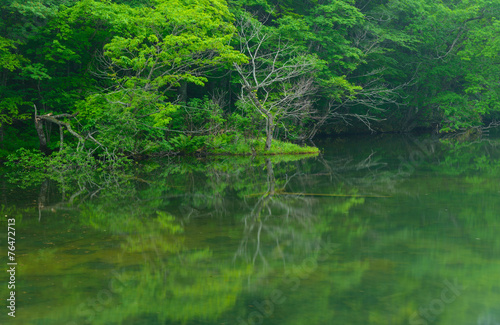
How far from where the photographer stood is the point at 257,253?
657cm

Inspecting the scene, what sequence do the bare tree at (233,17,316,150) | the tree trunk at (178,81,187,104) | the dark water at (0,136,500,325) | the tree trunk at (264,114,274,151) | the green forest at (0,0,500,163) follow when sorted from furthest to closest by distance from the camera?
the tree trunk at (178,81,187,104) < the bare tree at (233,17,316,150) < the tree trunk at (264,114,274,151) < the green forest at (0,0,500,163) < the dark water at (0,136,500,325)

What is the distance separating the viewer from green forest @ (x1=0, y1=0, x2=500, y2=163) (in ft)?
59.9

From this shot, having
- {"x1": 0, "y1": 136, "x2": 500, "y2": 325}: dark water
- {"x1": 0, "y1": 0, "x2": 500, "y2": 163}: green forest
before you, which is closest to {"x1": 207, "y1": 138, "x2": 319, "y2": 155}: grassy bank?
{"x1": 0, "y1": 0, "x2": 500, "y2": 163}: green forest

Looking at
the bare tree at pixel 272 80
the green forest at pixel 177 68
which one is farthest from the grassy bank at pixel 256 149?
the bare tree at pixel 272 80

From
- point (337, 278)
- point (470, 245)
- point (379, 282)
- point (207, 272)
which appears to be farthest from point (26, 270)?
point (470, 245)

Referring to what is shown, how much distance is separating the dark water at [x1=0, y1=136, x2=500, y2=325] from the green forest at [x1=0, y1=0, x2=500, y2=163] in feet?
21.1

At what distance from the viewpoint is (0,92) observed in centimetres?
1888

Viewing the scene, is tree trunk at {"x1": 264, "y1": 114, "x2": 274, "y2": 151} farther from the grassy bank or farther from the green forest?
the grassy bank

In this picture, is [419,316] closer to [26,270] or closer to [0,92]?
[26,270]

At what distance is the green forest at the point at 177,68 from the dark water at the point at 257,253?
21.1 ft

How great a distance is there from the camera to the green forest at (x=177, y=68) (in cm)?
1827

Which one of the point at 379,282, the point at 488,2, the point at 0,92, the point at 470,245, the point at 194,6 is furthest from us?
the point at 488,2

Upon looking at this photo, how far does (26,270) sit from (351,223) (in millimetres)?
4559

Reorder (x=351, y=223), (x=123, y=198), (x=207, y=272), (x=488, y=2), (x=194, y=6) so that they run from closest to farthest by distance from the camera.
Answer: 1. (x=207, y=272)
2. (x=351, y=223)
3. (x=123, y=198)
4. (x=194, y=6)
5. (x=488, y=2)
